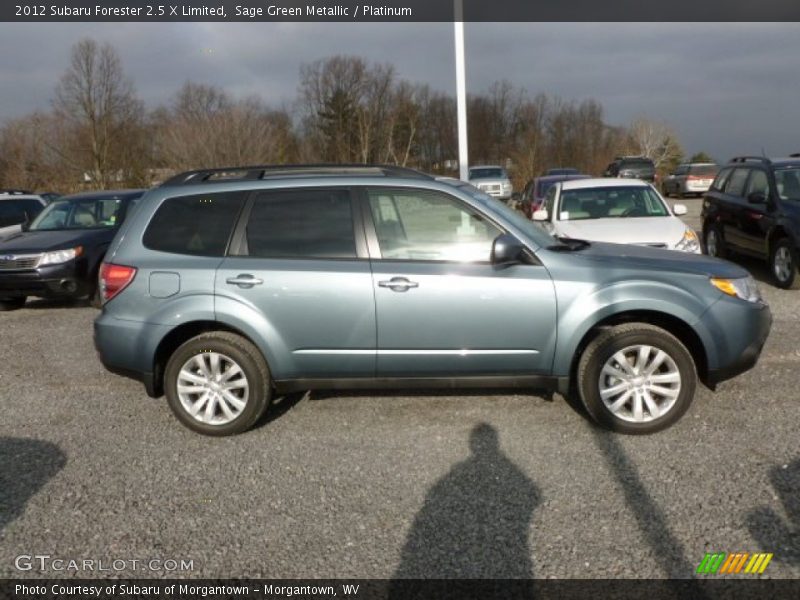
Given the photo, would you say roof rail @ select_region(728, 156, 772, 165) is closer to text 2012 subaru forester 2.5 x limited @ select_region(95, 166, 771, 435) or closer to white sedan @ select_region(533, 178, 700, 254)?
white sedan @ select_region(533, 178, 700, 254)

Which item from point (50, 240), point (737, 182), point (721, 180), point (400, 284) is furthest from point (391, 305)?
point (721, 180)

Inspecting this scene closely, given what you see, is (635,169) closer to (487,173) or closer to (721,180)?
(487,173)

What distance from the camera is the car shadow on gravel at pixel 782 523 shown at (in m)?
2.96

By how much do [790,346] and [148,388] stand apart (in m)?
5.69

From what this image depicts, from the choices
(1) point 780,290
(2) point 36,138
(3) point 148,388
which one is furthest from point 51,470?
(2) point 36,138

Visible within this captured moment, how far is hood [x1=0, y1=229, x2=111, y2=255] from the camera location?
28.1 feet

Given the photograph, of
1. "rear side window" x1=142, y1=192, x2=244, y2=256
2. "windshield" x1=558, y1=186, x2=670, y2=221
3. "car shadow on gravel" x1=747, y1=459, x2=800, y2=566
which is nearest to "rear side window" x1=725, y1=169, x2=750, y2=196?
"windshield" x1=558, y1=186, x2=670, y2=221

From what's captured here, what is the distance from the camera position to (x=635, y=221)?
8.39m

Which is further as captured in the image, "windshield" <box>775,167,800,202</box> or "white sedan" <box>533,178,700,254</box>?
"windshield" <box>775,167,800,202</box>

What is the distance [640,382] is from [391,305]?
1.70m

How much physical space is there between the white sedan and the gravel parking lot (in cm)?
286

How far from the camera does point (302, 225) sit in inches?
175

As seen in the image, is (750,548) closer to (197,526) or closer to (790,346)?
(197,526)

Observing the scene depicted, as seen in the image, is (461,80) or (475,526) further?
(461,80)
